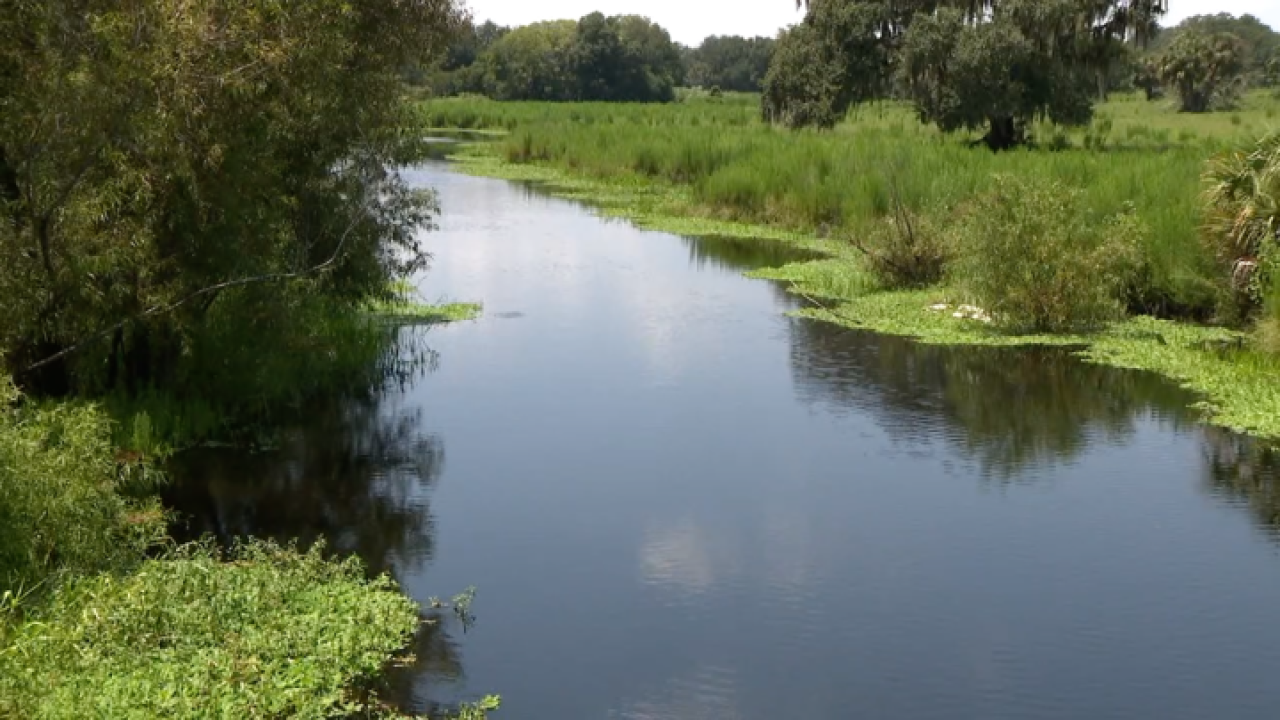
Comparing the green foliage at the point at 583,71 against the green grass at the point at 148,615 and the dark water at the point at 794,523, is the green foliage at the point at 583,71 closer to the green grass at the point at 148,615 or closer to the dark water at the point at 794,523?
the dark water at the point at 794,523

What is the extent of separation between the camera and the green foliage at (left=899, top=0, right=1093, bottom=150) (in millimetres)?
39844

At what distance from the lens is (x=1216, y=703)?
9.59 m

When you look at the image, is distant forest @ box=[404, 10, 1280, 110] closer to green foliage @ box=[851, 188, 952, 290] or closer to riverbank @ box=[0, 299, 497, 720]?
green foliage @ box=[851, 188, 952, 290]

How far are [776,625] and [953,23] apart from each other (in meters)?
33.4

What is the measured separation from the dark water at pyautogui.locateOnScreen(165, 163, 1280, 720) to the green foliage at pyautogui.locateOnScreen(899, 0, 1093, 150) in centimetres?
2045

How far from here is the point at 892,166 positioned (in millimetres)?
30219

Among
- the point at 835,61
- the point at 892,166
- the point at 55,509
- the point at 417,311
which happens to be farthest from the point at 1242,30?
the point at 55,509

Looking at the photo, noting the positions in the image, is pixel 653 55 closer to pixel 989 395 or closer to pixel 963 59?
pixel 963 59

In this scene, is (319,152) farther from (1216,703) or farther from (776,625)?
(1216,703)

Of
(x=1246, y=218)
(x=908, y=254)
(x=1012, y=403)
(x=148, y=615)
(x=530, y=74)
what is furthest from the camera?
(x=530, y=74)

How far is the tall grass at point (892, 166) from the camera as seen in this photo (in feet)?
72.1

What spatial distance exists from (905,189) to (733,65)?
12104cm

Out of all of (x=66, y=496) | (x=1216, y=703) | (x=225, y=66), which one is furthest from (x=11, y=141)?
Result: (x=1216, y=703)

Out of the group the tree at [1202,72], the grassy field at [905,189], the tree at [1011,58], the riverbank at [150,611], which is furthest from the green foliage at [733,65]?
the riverbank at [150,611]
